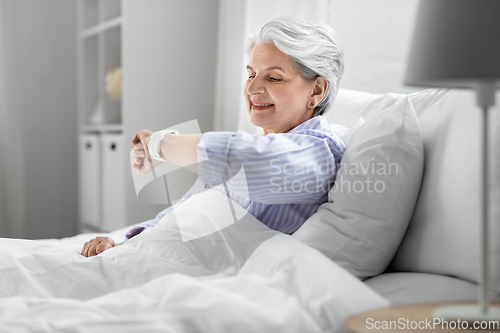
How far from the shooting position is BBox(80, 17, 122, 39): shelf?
8.31 ft

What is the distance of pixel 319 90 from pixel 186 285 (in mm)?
765

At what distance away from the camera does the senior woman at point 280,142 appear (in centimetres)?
90

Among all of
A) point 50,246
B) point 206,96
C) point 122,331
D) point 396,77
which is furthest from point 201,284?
point 206,96

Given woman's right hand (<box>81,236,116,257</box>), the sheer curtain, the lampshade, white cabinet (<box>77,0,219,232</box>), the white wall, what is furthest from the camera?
the white wall

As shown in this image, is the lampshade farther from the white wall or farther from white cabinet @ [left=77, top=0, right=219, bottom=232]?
the white wall

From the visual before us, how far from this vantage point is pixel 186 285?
0.68 metres

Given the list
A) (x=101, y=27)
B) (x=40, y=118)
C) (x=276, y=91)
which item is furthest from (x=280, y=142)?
(x=40, y=118)

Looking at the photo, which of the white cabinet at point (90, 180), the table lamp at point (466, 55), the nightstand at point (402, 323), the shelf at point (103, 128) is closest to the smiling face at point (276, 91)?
the table lamp at point (466, 55)

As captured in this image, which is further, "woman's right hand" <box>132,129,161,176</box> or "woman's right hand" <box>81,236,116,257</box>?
"woman's right hand" <box>81,236,116,257</box>

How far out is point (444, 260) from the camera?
85 cm

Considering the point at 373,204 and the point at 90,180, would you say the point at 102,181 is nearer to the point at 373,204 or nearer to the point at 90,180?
the point at 90,180

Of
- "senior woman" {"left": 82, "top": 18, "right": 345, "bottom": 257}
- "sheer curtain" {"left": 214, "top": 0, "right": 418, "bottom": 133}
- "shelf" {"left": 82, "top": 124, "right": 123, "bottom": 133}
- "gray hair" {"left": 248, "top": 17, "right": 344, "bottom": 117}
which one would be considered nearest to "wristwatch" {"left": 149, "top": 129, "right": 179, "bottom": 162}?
"senior woman" {"left": 82, "top": 18, "right": 345, "bottom": 257}

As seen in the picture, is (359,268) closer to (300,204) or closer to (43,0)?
(300,204)

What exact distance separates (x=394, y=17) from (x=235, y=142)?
1247 millimetres
